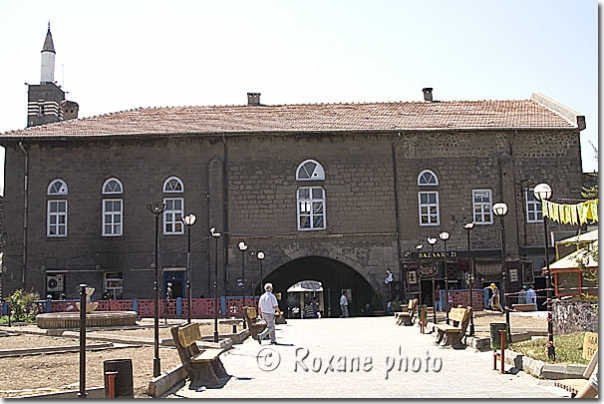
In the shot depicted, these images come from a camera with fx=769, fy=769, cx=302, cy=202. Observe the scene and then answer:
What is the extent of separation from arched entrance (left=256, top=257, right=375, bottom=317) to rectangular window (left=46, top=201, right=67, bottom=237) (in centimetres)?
931

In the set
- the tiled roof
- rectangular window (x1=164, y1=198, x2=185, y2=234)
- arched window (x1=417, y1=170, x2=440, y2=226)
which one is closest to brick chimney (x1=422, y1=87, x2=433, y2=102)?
the tiled roof

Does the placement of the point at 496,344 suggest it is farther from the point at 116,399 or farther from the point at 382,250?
the point at 382,250

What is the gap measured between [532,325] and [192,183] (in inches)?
660

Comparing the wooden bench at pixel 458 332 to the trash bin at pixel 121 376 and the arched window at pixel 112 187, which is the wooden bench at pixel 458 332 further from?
the arched window at pixel 112 187

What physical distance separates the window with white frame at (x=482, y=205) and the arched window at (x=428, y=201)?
1619 mm

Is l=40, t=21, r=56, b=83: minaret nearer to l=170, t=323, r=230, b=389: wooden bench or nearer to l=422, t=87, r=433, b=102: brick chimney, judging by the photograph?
l=422, t=87, r=433, b=102: brick chimney

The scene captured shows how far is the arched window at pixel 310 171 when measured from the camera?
106 feet

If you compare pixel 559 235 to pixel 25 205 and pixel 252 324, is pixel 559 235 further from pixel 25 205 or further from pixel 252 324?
pixel 25 205

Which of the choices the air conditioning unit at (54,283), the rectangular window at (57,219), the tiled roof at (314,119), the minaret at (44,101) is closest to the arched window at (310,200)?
the tiled roof at (314,119)

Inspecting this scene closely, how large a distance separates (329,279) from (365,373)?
25.5 metres

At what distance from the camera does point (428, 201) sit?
1264 inches

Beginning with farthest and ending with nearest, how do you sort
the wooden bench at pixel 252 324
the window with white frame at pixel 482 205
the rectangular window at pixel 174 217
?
the window with white frame at pixel 482 205 < the rectangular window at pixel 174 217 < the wooden bench at pixel 252 324

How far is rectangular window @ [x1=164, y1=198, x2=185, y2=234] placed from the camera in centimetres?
3203

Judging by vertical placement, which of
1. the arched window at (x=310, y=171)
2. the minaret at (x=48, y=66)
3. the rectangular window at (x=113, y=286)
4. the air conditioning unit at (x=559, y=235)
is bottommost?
the rectangular window at (x=113, y=286)
